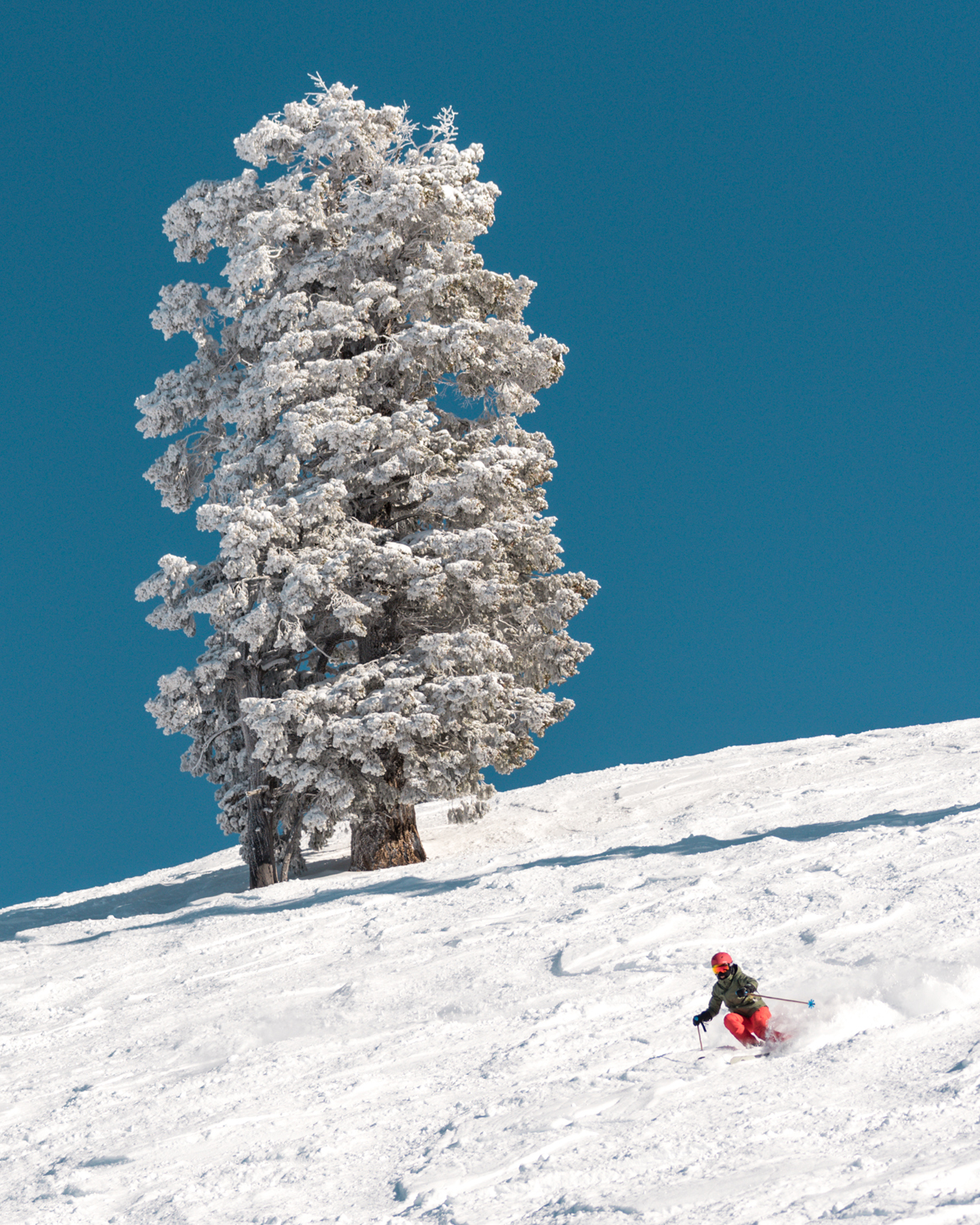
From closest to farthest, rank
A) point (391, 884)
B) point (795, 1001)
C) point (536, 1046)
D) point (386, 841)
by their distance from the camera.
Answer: point (795, 1001), point (536, 1046), point (391, 884), point (386, 841)

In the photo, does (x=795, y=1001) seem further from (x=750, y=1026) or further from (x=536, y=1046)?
(x=536, y=1046)

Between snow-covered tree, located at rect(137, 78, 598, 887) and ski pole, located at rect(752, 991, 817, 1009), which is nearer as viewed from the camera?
ski pole, located at rect(752, 991, 817, 1009)

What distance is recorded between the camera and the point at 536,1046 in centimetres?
653

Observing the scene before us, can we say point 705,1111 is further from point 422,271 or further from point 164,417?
point 164,417

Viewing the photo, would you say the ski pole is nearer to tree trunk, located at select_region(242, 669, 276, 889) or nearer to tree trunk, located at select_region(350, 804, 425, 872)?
tree trunk, located at select_region(350, 804, 425, 872)

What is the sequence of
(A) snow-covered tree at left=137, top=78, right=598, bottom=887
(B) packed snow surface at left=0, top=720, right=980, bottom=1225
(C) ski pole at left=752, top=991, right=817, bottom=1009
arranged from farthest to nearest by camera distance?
1. (A) snow-covered tree at left=137, top=78, right=598, bottom=887
2. (C) ski pole at left=752, top=991, right=817, bottom=1009
3. (B) packed snow surface at left=0, top=720, right=980, bottom=1225

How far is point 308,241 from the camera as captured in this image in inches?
683

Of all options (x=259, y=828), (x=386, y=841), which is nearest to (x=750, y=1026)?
(x=386, y=841)

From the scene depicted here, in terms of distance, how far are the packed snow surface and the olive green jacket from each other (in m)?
0.23

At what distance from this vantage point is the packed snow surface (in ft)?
15.9

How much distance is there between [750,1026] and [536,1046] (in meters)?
1.25

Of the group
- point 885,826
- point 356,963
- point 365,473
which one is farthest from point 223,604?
point 885,826

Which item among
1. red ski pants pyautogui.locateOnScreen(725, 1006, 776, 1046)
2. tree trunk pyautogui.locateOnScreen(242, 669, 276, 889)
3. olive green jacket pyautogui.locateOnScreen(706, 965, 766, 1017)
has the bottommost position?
red ski pants pyautogui.locateOnScreen(725, 1006, 776, 1046)

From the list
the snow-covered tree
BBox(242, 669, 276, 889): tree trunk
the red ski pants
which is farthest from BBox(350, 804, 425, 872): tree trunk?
the red ski pants
